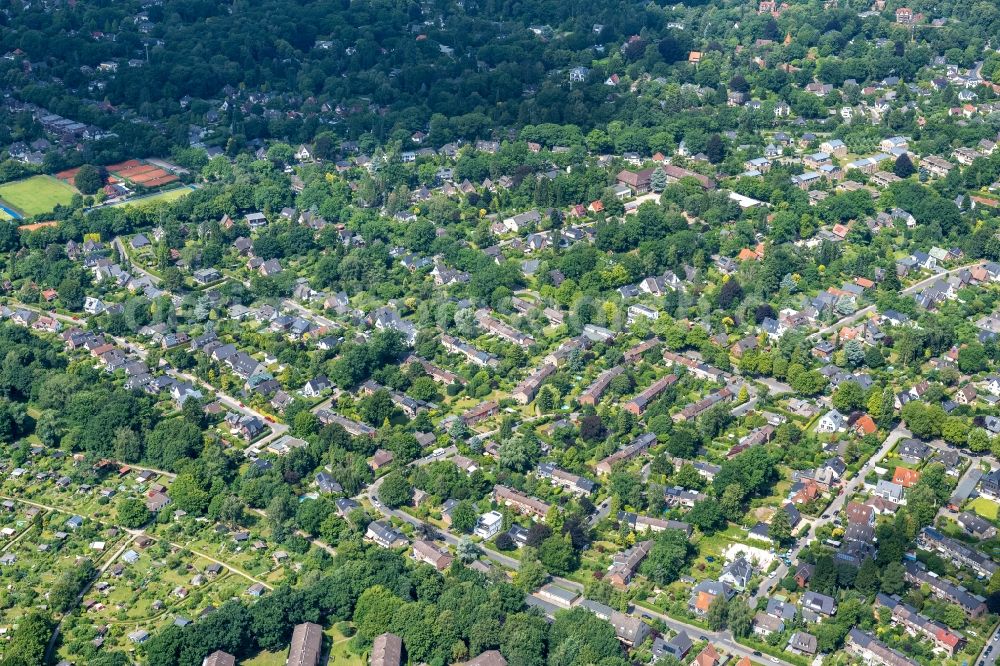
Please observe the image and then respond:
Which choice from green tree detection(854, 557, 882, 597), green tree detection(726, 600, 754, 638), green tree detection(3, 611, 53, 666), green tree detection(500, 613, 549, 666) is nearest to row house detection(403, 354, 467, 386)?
green tree detection(500, 613, 549, 666)

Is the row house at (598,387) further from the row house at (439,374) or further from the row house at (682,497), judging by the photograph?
the row house at (682,497)

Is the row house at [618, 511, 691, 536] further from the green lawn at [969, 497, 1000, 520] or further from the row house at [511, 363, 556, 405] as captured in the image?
the green lawn at [969, 497, 1000, 520]

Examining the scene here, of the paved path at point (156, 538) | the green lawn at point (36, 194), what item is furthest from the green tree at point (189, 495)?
the green lawn at point (36, 194)

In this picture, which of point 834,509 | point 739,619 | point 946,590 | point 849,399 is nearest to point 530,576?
point 739,619

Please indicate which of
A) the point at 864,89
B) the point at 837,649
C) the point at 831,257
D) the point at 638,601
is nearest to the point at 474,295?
the point at 831,257

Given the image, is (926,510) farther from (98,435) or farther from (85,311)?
(85,311)

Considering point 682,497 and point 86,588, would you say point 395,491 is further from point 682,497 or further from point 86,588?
point 86,588

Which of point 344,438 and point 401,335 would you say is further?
point 401,335
